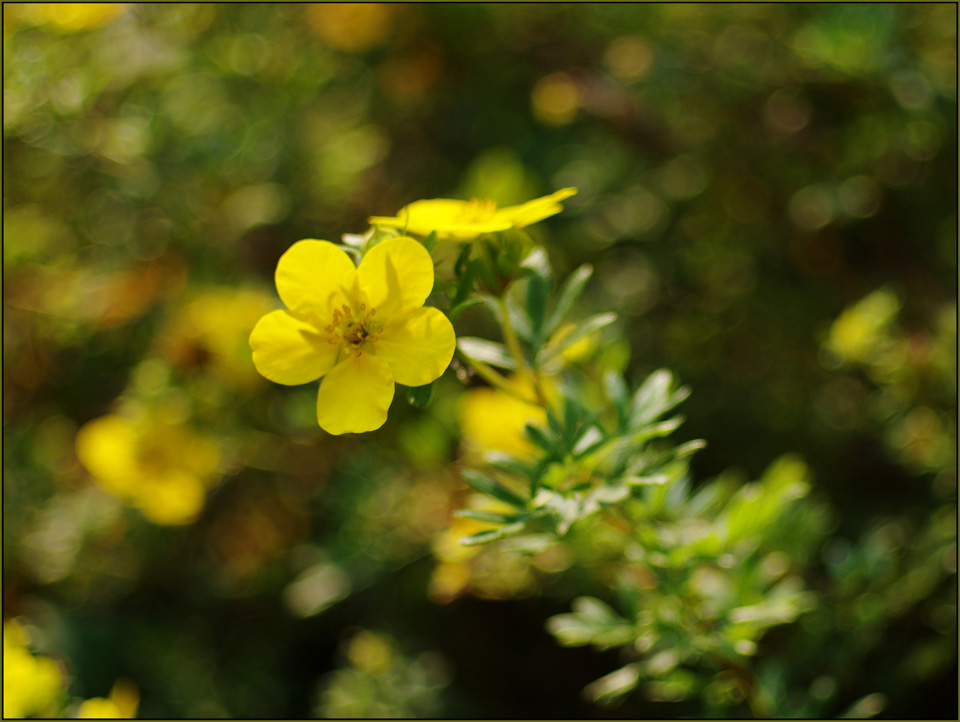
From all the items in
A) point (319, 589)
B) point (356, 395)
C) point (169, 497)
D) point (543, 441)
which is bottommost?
point (319, 589)

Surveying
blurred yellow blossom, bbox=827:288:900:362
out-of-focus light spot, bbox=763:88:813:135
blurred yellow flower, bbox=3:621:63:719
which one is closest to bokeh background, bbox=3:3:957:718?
out-of-focus light spot, bbox=763:88:813:135

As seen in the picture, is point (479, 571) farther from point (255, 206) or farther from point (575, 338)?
point (255, 206)

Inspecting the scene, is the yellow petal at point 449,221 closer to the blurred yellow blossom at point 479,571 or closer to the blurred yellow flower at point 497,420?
the blurred yellow flower at point 497,420

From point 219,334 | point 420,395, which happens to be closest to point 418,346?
point 420,395

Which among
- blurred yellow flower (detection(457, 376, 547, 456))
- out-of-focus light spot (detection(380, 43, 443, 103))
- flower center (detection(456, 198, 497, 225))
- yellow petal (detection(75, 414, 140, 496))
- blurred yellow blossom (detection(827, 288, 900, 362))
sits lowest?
yellow petal (detection(75, 414, 140, 496))

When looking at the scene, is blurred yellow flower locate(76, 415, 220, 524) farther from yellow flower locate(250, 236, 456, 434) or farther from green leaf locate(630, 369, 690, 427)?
→ green leaf locate(630, 369, 690, 427)

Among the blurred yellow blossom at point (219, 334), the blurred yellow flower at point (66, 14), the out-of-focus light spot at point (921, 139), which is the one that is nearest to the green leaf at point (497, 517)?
the blurred yellow blossom at point (219, 334)

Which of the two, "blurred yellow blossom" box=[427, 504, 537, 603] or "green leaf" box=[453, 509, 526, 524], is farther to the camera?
"blurred yellow blossom" box=[427, 504, 537, 603]

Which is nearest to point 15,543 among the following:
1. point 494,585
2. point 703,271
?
point 494,585
